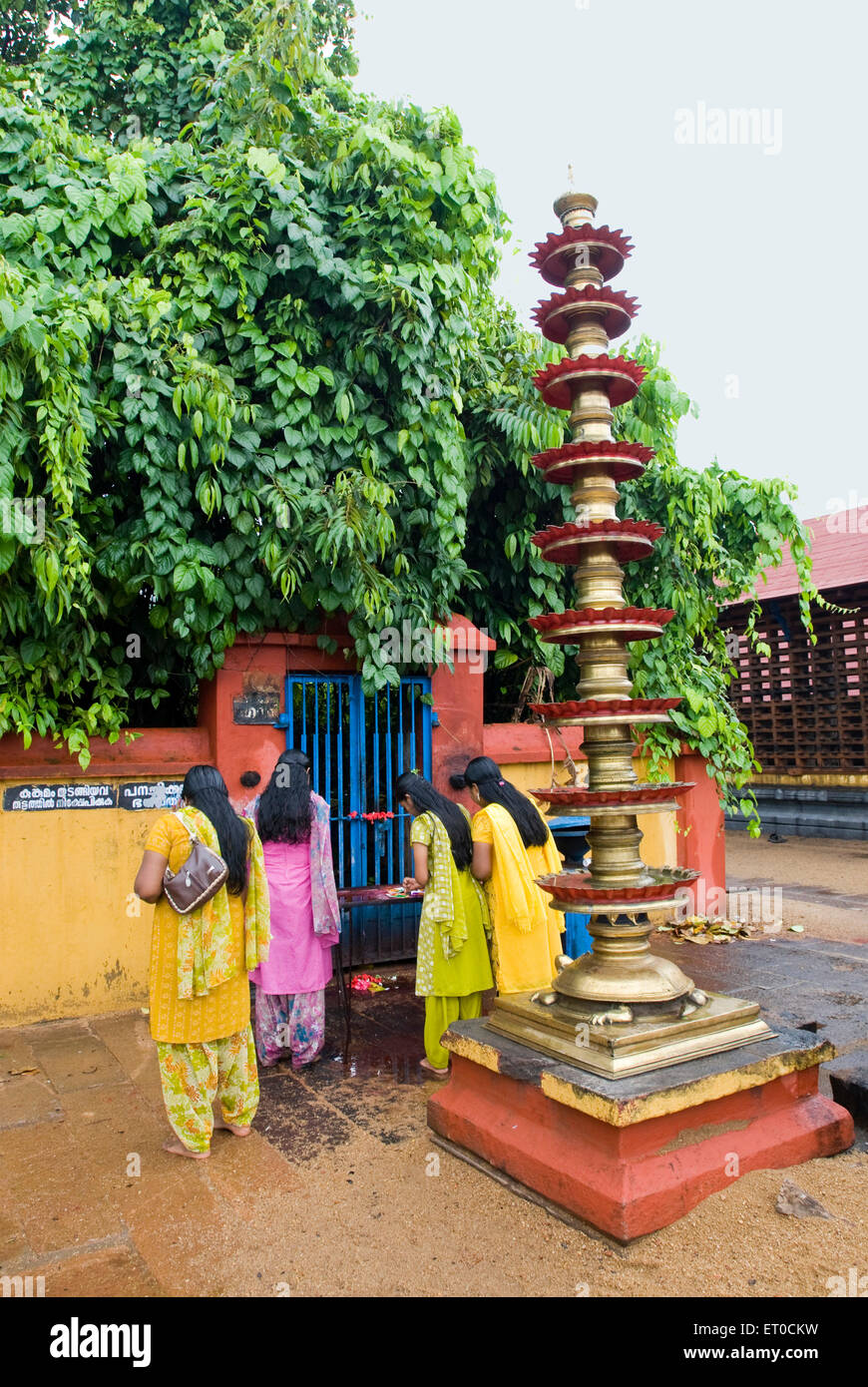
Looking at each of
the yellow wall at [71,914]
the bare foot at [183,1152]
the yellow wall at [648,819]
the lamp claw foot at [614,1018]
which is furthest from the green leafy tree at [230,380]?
the lamp claw foot at [614,1018]

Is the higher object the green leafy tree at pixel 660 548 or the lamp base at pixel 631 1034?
the green leafy tree at pixel 660 548

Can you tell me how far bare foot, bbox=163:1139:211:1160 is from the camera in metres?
3.90

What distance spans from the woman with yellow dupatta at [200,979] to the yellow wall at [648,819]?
12.6 ft

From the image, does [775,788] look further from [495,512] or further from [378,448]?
[378,448]

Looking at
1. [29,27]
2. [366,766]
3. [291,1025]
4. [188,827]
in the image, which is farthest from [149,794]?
[29,27]

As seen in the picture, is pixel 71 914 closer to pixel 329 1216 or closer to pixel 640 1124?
pixel 329 1216

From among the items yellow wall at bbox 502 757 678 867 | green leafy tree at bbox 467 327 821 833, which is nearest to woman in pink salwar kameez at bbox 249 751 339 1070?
yellow wall at bbox 502 757 678 867

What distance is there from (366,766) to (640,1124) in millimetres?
4246

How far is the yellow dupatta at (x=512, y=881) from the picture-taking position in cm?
443

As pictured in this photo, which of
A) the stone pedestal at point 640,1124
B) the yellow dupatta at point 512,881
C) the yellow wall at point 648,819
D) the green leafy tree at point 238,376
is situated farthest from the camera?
the yellow wall at point 648,819

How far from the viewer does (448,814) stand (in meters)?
4.66

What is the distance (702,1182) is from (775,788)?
13.2 metres

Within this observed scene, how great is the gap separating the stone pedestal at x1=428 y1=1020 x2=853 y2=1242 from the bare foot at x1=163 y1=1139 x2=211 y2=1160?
106 cm

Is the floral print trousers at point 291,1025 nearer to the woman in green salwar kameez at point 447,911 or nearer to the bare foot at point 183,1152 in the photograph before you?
the woman in green salwar kameez at point 447,911
